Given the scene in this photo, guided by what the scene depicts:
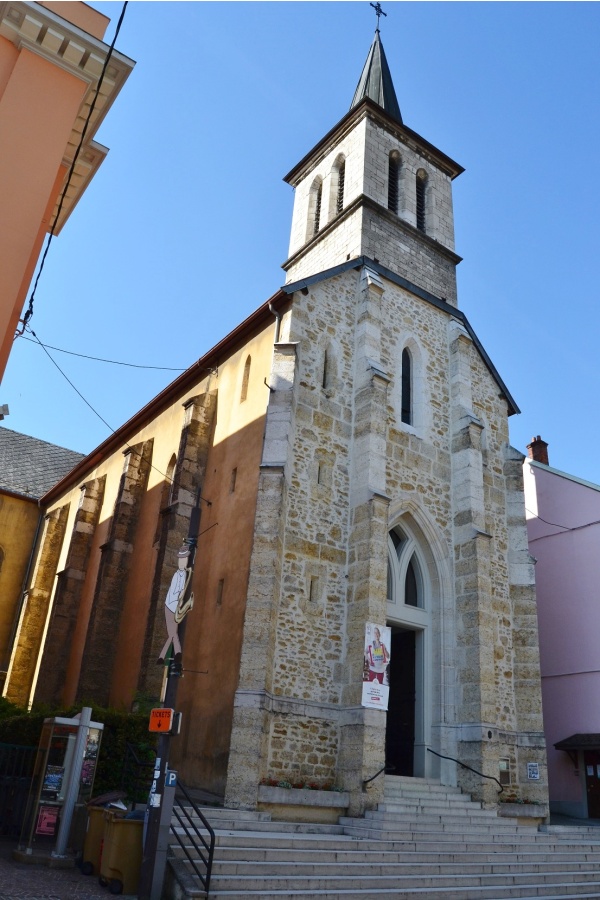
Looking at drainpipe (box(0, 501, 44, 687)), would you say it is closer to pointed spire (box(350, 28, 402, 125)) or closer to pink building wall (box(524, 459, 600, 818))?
pink building wall (box(524, 459, 600, 818))

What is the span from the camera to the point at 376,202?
20.7 metres

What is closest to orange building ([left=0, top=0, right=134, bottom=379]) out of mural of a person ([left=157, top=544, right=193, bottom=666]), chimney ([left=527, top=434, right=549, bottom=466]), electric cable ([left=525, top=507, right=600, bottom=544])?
mural of a person ([left=157, top=544, right=193, bottom=666])

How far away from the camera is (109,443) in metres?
26.2

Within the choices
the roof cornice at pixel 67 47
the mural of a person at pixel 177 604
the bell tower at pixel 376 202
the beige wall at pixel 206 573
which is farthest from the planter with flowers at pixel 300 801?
the bell tower at pixel 376 202

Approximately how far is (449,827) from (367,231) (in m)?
14.7

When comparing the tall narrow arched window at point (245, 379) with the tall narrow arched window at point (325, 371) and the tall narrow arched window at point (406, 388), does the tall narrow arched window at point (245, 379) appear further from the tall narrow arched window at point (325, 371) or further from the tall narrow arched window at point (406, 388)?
the tall narrow arched window at point (406, 388)

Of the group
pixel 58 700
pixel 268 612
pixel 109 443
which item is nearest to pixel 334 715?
pixel 268 612

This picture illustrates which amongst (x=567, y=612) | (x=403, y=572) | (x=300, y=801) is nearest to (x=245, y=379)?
(x=403, y=572)

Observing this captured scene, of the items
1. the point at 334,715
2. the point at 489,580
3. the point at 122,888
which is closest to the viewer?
the point at 122,888

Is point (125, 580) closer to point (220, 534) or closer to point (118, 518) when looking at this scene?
point (118, 518)

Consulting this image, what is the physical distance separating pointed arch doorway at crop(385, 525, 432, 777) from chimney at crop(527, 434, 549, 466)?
10.0 m

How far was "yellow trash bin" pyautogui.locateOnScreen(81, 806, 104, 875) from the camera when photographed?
9438 millimetres

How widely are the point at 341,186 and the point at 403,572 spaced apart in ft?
41.8

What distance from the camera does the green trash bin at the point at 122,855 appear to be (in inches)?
341
